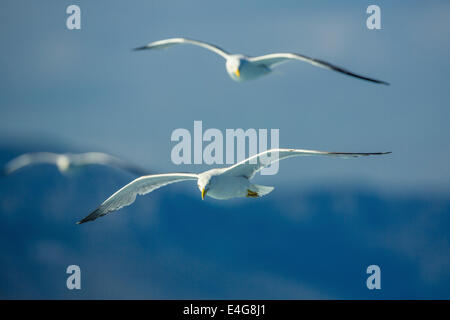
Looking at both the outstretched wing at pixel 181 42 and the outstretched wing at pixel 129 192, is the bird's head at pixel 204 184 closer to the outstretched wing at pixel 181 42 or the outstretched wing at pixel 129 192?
the outstretched wing at pixel 129 192

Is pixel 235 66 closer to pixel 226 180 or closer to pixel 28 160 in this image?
pixel 226 180

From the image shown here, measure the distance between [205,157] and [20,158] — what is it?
23.4ft

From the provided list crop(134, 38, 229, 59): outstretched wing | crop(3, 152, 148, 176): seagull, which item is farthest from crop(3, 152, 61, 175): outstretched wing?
crop(134, 38, 229, 59): outstretched wing

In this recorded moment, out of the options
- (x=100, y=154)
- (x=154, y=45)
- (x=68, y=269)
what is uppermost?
(x=154, y=45)

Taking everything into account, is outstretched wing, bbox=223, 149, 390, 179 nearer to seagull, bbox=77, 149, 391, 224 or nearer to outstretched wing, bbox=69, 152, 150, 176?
seagull, bbox=77, 149, 391, 224

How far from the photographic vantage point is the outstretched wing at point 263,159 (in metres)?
8.71

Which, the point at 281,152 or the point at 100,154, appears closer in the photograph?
the point at 281,152

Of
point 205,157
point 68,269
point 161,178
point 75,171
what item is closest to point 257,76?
point 205,157

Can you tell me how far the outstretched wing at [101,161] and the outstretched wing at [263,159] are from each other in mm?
3305

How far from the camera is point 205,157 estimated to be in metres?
10.1

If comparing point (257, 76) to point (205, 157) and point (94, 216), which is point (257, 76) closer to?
point (205, 157)

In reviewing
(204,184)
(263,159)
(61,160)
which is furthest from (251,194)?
(61,160)

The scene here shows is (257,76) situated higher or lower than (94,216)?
higher

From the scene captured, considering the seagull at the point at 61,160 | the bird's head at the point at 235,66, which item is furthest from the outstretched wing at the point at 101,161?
the bird's head at the point at 235,66
